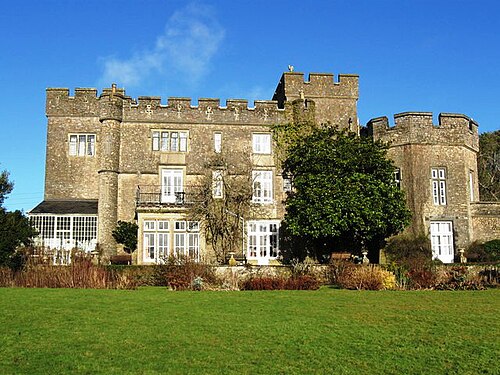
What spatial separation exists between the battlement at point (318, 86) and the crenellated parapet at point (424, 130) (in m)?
3.23

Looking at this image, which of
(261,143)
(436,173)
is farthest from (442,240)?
(261,143)

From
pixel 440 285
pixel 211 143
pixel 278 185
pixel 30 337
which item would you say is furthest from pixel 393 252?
pixel 30 337

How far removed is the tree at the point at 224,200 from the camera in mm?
27625

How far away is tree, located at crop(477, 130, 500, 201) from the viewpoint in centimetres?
4328

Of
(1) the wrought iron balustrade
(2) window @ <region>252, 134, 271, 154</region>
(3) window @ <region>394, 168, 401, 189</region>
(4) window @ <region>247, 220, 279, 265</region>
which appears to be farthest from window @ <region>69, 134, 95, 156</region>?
(3) window @ <region>394, 168, 401, 189</region>

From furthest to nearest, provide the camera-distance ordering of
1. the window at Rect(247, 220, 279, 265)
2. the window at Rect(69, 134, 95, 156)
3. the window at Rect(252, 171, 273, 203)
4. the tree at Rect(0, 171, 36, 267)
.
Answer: the window at Rect(69, 134, 95, 156) < the window at Rect(252, 171, 273, 203) < the window at Rect(247, 220, 279, 265) < the tree at Rect(0, 171, 36, 267)

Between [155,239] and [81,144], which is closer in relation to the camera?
[155,239]

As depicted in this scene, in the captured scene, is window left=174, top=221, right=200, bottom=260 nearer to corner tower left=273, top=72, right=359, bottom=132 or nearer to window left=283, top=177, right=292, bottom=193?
window left=283, top=177, right=292, bottom=193

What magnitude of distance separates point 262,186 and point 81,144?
10329mm

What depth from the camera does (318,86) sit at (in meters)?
30.8

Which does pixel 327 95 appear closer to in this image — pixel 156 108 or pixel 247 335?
pixel 156 108

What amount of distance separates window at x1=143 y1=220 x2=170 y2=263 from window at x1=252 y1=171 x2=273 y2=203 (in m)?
5.21

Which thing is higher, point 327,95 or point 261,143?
point 327,95

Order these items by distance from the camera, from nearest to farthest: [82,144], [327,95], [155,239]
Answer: [155,239] → [82,144] → [327,95]
